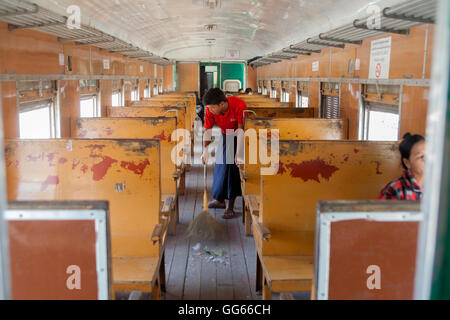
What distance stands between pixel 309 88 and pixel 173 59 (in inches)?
483

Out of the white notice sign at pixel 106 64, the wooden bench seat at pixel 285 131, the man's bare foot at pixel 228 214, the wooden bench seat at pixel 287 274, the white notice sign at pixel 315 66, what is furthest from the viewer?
the white notice sign at pixel 315 66

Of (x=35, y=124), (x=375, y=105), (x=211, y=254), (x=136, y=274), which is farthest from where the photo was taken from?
(x=375, y=105)

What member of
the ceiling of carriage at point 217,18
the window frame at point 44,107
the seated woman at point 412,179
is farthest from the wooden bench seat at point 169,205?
the ceiling of carriage at point 217,18

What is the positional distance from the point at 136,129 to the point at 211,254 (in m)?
1.72

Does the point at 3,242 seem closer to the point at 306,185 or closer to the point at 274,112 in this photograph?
the point at 306,185

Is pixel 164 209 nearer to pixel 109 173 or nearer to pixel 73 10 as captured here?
→ pixel 109 173

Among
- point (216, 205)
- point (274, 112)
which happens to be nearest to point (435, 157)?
point (216, 205)

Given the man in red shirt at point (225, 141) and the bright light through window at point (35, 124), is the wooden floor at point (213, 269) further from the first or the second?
the bright light through window at point (35, 124)

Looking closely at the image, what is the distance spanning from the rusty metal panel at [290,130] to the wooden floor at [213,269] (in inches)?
28.0

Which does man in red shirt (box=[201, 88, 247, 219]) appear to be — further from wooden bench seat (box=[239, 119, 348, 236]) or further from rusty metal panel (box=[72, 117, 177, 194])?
rusty metal panel (box=[72, 117, 177, 194])

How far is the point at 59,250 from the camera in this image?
161 cm

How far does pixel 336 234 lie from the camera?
161 cm

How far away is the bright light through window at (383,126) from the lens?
4.61 metres

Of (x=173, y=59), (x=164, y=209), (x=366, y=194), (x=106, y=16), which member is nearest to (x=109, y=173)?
(x=164, y=209)
